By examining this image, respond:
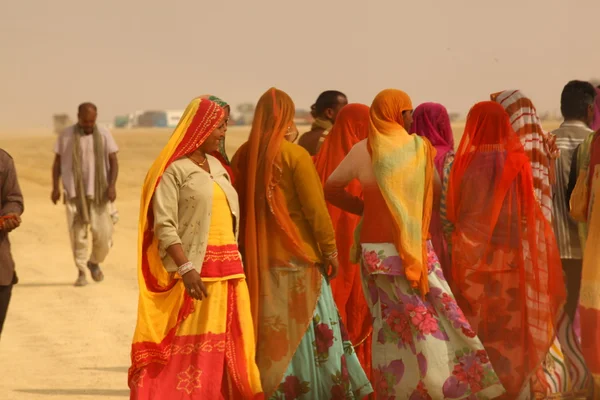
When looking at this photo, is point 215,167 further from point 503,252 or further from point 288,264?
point 503,252

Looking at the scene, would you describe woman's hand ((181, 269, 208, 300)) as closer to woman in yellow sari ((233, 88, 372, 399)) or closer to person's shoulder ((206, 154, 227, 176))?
woman in yellow sari ((233, 88, 372, 399))

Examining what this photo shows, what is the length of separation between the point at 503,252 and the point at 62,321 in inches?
220

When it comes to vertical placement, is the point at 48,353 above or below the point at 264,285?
below

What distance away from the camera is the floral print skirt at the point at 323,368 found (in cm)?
743

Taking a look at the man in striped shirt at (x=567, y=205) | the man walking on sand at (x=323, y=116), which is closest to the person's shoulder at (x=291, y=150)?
the man in striped shirt at (x=567, y=205)

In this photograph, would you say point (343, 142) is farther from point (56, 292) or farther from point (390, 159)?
point (56, 292)

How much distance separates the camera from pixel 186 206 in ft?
23.4

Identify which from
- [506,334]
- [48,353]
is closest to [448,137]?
[506,334]

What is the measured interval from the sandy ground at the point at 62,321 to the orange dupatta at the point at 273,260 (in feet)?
5.63

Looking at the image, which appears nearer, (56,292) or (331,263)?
(331,263)

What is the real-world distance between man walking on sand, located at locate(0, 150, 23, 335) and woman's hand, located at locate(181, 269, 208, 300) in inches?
61.7

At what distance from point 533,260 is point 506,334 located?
0.47 m

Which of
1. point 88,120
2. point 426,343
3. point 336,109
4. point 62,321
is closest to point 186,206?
point 426,343

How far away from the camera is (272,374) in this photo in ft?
24.2
